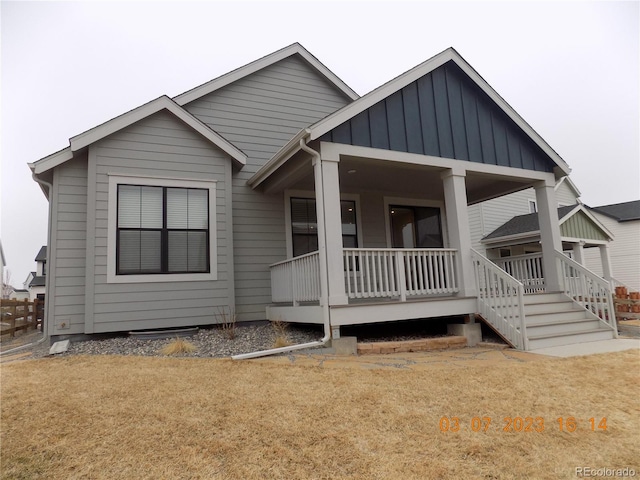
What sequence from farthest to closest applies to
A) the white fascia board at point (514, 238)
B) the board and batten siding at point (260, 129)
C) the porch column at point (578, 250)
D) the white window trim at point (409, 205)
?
the porch column at point (578, 250)
the white fascia board at point (514, 238)
the white window trim at point (409, 205)
the board and batten siding at point (260, 129)

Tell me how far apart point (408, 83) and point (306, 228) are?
146 inches

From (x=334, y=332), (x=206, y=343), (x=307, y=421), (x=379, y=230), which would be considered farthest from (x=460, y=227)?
(x=307, y=421)

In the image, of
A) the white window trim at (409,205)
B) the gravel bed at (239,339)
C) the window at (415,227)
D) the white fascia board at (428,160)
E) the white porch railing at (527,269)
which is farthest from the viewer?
the window at (415,227)

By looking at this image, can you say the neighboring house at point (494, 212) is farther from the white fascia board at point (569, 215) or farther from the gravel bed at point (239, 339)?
the gravel bed at point (239, 339)

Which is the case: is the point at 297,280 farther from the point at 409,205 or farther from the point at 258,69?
the point at 258,69

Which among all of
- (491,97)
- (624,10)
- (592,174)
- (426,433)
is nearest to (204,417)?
(426,433)

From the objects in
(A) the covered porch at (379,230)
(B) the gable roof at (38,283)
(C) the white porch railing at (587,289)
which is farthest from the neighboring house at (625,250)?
(B) the gable roof at (38,283)

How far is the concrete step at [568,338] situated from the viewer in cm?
593

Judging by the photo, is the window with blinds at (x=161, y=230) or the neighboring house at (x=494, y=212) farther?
the neighboring house at (x=494, y=212)

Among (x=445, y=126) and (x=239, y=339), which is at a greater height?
(x=445, y=126)

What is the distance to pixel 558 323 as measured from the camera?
21.2 feet

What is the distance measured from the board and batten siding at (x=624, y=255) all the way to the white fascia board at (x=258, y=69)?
16.0 meters

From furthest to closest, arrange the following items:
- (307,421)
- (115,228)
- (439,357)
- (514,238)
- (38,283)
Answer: (38,283) < (514,238) < (115,228) < (439,357) < (307,421)

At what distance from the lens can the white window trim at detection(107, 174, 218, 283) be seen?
679 centimetres
